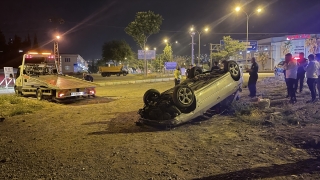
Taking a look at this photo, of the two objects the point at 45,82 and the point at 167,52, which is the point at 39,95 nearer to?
the point at 45,82

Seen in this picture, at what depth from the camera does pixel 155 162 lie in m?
4.72

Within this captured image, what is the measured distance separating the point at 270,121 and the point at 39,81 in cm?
1124

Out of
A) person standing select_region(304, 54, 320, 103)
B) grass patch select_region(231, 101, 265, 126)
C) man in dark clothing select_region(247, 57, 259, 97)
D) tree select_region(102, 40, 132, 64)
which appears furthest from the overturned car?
tree select_region(102, 40, 132, 64)

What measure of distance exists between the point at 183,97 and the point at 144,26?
31603 mm

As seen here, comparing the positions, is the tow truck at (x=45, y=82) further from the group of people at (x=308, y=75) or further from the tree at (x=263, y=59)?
the tree at (x=263, y=59)

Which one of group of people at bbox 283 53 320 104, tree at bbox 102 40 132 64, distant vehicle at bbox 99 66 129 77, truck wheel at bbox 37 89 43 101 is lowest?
truck wheel at bbox 37 89 43 101

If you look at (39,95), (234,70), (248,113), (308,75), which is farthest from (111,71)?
(248,113)

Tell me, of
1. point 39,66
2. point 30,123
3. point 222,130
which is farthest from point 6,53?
point 222,130

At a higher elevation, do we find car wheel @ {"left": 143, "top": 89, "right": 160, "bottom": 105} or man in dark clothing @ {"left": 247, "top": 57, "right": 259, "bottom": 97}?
man in dark clothing @ {"left": 247, "top": 57, "right": 259, "bottom": 97}

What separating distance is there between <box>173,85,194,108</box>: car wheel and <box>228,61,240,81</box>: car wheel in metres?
2.00

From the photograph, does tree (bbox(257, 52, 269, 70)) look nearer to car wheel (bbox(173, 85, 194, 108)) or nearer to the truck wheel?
the truck wheel

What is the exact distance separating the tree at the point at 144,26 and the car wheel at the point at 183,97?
103 feet

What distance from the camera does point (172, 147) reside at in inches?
217

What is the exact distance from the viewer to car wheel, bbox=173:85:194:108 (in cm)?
684
